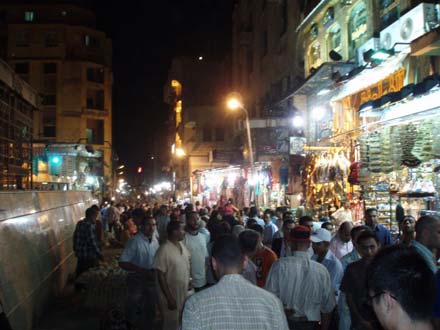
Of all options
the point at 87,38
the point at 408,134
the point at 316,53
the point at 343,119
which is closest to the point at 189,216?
the point at 408,134

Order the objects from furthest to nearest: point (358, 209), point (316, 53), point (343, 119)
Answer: point (316, 53)
point (343, 119)
point (358, 209)

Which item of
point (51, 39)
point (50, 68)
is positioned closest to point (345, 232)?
point (50, 68)

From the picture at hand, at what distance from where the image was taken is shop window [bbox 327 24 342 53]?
17553 mm

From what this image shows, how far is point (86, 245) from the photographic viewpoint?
1148 centimetres

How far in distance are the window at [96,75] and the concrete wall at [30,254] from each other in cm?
4137

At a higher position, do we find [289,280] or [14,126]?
[14,126]

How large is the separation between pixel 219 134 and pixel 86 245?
36.9 m

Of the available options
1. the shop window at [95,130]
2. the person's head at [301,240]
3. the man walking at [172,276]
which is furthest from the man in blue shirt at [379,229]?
the shop window at [95,130]

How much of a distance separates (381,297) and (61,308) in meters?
9.43

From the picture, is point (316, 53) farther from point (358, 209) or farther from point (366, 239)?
point (366, 239)

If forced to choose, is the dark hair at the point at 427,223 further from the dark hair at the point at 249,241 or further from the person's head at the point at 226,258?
the person's head at the point at 226,258

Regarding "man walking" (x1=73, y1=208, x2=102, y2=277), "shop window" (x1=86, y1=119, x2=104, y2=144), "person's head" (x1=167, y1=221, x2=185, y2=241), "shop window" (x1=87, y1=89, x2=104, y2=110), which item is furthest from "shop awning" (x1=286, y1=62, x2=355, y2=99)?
"shop window" (x1=87, y1=89, x2=104, y2=110)

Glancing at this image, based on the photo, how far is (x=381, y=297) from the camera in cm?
227

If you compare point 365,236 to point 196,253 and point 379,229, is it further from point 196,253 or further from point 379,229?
point 379,229
